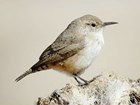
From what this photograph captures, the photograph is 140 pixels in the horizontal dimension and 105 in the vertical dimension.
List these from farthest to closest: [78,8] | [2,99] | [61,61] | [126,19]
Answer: [78,8], [126,19], [2,99], [61,61]

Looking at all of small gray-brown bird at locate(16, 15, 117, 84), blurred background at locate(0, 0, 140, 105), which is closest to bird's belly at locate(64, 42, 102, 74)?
small gray-brown bird at locate(16, 15, 117, 84)

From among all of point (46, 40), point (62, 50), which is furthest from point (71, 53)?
point (46, 40)

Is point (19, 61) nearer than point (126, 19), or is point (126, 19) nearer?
point (19, 61)

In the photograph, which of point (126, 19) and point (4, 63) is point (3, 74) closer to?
point (4, 63)

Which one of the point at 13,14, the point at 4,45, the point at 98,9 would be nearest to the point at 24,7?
the point at 13,14

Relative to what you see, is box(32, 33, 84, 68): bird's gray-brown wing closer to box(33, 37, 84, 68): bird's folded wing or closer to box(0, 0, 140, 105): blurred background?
box(33, 37, 84, 68): bird's folded wing

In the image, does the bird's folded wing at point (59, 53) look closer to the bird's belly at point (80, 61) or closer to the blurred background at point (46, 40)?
the bird's belly at point (80, 61)

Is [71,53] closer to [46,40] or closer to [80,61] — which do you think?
[80,61]
